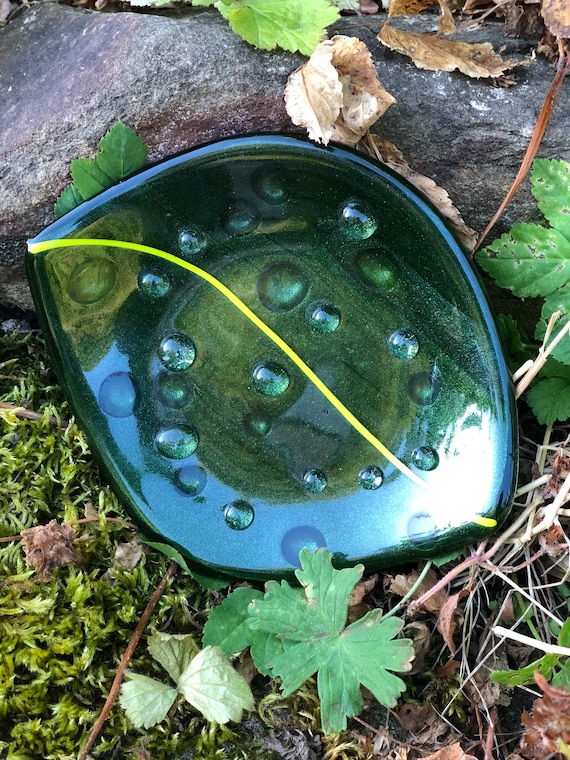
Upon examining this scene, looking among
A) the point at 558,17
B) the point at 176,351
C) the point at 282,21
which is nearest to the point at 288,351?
the point at 176,351

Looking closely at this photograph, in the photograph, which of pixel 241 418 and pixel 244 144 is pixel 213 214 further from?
pixel 241 418

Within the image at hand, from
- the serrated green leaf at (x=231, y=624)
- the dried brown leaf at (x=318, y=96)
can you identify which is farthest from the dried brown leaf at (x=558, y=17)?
the serrated green leaf at (x=231, y=624)

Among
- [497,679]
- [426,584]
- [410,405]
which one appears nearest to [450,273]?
[410,405]

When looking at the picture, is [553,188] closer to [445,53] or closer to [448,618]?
[445,53]

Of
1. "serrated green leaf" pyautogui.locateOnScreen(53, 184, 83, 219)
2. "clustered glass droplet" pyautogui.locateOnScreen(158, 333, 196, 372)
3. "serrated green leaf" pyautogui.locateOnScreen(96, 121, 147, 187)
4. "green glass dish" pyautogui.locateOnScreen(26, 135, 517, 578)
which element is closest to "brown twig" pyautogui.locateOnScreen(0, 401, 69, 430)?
"green glass dish" pyautogui.locateOnScreen(26, 135, 517, 578)

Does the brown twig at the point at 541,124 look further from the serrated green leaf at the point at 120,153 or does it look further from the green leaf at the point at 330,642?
the green leaf at the point at 330,642
